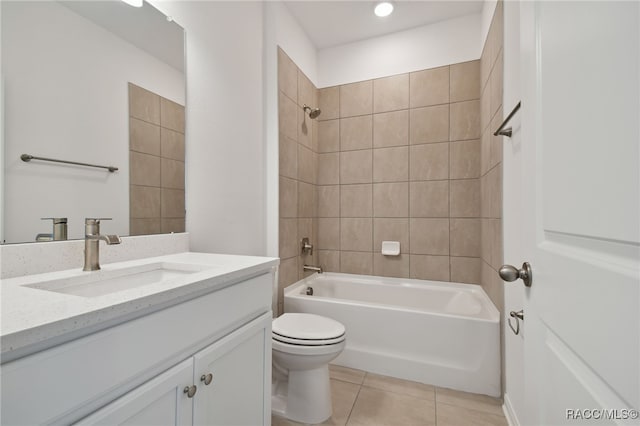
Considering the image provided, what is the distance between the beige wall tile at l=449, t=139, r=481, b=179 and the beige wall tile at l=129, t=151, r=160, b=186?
2.20 meters

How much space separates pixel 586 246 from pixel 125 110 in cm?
161

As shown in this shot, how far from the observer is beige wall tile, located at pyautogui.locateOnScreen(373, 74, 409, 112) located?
259 centimetres

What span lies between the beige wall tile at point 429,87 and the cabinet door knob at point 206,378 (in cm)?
252

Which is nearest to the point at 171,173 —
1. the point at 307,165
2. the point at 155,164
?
the point at 155,164

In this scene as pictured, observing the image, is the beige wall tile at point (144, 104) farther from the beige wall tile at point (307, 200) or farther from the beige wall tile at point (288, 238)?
the beige wall tile at point (307, 200)

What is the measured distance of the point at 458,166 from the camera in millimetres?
2420

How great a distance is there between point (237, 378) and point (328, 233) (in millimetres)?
1918

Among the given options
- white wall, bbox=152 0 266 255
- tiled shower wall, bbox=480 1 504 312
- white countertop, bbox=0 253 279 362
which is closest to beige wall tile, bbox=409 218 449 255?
tiled shower wall, bbox=480 1 504 312

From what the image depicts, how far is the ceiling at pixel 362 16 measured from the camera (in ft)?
7.28

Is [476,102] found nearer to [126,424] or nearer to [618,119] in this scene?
[618,119]

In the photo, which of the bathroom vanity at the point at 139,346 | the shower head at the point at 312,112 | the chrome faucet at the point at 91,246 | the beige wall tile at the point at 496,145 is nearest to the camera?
the bathroom vanity at the point at 139,346

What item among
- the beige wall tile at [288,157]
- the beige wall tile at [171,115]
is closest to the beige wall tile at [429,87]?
the beige wall tile at [288,157]

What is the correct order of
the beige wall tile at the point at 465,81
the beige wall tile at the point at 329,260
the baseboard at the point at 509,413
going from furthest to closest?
the beige wall tile at the point at 329,260 < the beige wall tile at the point at 465,81 < the baseboard at the point at 509,413

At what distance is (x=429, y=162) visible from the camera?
2512 millimetres
